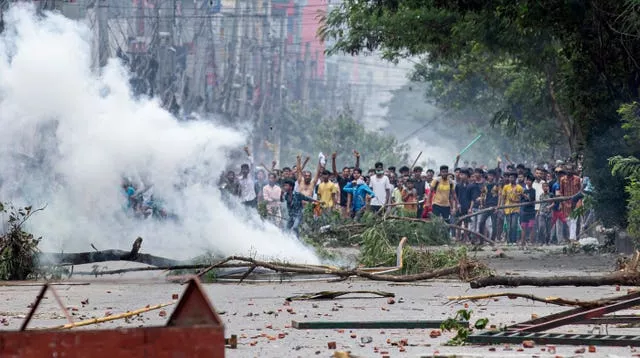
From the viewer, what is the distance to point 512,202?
89.2 feet

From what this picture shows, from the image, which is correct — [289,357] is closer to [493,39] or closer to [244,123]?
[493,39]

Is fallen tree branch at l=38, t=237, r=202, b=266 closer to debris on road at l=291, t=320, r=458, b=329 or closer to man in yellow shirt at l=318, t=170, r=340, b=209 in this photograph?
debris on road at l=291, t=320, r=458, b=329

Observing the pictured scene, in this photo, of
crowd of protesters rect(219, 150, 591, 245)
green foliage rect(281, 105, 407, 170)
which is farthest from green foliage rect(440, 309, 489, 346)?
green foliage rect(281, 105, 407, 170)

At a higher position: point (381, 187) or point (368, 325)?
point (381, 187)

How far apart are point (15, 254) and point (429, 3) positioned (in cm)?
775

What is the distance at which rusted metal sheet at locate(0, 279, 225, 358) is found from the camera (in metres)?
5.29

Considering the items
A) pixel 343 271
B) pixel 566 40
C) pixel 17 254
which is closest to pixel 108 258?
pixel 17 254

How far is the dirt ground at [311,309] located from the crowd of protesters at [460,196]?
715 centimetres

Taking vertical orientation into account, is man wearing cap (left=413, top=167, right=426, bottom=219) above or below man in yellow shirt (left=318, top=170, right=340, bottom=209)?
above

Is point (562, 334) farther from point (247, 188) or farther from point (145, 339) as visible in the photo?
point (247, 188)

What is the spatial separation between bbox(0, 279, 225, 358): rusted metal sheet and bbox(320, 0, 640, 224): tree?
42.0 ft

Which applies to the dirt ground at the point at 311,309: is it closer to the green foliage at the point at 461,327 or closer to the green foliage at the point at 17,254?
the green foliage at the point at 461,327

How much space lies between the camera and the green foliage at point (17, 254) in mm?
15211

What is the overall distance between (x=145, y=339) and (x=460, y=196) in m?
23.0
